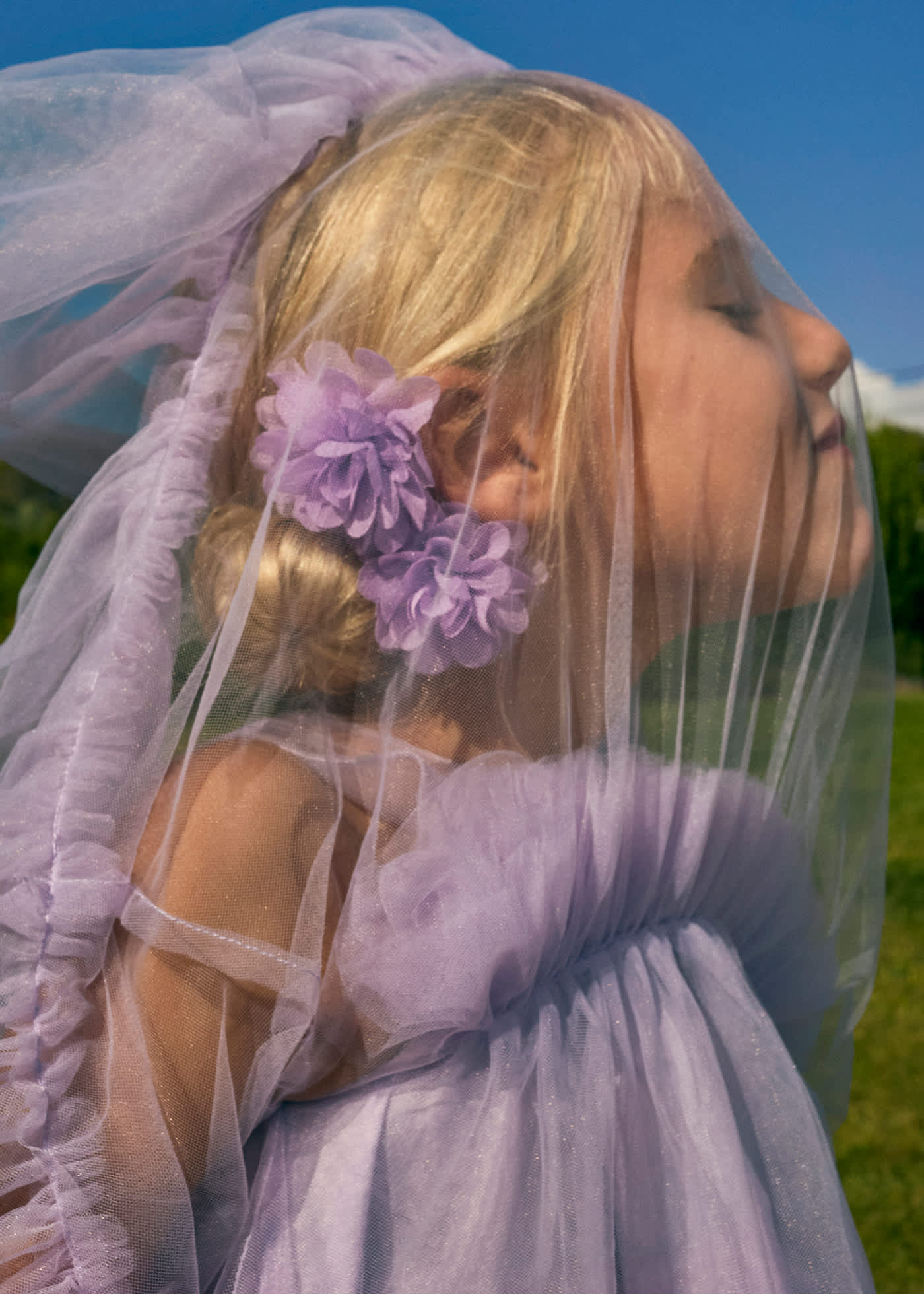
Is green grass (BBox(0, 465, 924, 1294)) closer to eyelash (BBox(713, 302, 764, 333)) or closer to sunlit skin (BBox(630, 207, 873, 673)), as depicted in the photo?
sunlit skin (BBox(630, 207, 873, 673))

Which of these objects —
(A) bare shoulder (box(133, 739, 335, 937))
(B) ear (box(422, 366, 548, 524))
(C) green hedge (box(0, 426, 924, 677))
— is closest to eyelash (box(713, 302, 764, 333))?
(B) ear (box(422, 366, 548, 524))

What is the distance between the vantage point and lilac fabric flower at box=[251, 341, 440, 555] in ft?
3.42

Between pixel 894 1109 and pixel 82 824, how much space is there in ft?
9.46

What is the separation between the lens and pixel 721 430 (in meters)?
1.15

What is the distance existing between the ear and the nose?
1.05ft

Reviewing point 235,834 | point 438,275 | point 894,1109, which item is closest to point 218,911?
point 235,834

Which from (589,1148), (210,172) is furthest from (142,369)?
(589,1148)

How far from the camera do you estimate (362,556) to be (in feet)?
3.54

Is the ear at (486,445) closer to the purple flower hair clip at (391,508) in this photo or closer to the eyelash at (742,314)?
the purple flower hair clip at (391,508)

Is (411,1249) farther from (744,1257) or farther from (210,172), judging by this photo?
(210,172)

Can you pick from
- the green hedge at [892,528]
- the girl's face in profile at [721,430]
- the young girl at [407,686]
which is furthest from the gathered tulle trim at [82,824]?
the green hedge at [892,528]

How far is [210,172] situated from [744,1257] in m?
1.13

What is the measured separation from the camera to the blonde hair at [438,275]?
1.08m

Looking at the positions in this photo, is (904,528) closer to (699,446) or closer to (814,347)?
(814,347)
